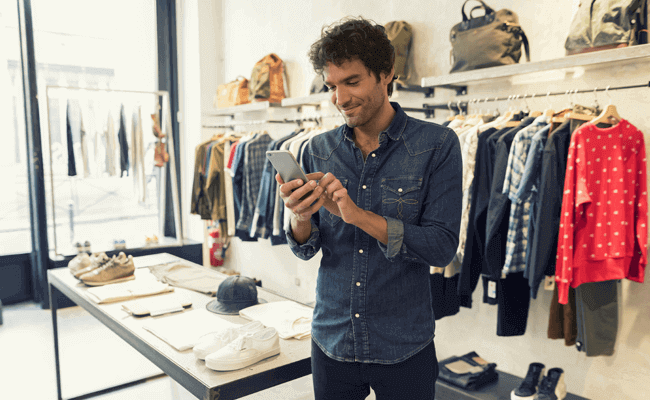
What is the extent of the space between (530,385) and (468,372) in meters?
0.30

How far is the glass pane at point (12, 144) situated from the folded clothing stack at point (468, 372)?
3.91 meters

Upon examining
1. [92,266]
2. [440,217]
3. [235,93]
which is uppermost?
[235,93]

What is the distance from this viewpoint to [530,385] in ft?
7.22

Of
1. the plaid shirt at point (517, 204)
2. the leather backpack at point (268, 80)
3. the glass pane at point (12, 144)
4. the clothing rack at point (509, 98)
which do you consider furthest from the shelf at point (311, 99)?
the glass pane at point (12, 144)

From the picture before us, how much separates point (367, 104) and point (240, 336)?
2.52 feet

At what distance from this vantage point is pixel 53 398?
265 cm

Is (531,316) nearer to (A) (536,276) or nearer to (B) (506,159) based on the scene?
(A) (536,276)

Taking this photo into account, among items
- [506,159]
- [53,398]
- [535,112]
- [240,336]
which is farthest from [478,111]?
[53,398]

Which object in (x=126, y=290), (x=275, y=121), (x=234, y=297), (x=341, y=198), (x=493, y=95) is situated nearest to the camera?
(x=341, y=198)

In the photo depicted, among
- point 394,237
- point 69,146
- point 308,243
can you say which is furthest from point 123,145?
point 394,237

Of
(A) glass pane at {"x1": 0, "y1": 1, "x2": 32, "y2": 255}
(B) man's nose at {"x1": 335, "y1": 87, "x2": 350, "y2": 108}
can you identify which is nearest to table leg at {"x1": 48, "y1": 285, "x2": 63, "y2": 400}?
(B) man's nose at {"x1": 335, "y1": 87, "x2": 350, "y2": 108}

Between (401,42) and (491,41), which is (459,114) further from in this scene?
(401,42)

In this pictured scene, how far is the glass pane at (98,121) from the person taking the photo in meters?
4.26

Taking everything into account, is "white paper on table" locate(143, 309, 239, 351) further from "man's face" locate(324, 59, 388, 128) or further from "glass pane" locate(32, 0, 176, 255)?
"glass pane" locate(32, 0, 176, 255)
